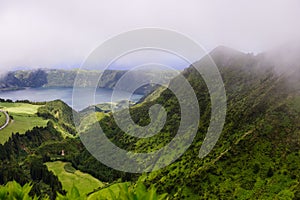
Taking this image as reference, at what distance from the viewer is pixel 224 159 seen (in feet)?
373

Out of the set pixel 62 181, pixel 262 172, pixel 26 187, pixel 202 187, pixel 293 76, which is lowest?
pixel 62 181

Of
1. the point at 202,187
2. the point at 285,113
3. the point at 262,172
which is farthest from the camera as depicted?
the point at 285,113

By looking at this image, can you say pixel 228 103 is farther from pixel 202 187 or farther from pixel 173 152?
pixel 202 187

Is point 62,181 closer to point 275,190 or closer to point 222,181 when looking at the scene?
point 222,181

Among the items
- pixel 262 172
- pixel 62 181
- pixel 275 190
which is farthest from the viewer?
pixel 62 181

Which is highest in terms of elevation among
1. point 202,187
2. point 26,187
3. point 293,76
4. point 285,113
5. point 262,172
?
point 26,187

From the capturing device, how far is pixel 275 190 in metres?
92.4

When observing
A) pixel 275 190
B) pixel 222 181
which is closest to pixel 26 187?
pixel 275 190

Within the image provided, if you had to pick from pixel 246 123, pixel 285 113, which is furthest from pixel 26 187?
pixel 246 123

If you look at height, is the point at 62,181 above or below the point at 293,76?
below

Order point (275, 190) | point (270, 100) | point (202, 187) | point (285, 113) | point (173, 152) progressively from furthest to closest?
1. point (173, 152)
2. point (270, 100)
3. point (285, 113)
4. point (202, 187)
5. point (275, 190)

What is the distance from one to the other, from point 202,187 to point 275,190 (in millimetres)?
22700

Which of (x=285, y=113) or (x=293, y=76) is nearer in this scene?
(x=285, y=113)

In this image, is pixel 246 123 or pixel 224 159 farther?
pixel 246 123
